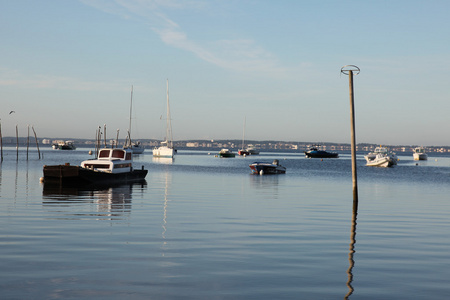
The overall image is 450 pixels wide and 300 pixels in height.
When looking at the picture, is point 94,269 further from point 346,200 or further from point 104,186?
point 104,186

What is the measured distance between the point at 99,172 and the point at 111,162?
2.91 meters

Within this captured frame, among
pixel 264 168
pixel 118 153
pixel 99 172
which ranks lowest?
pixel 264 168

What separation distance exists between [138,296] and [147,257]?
4.82 meters

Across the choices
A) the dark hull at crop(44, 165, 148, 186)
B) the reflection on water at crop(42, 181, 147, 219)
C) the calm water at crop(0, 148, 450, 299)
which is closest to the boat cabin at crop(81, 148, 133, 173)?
the dark hull at crop(44, 165, 148, 186)

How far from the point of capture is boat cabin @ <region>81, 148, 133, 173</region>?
5538 cm

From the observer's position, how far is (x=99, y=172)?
53031 mm

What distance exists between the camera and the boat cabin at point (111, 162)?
55.4 metres

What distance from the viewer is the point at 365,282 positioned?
13.5m

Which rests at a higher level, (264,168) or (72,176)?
(72,176)

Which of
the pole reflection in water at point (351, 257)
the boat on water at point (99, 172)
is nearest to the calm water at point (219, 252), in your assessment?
the pole reflection in water at point (351, 257)

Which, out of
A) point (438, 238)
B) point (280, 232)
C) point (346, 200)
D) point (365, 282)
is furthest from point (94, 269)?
point (346, 200)

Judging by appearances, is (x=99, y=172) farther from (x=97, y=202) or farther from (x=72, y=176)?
(x=97, y=202)

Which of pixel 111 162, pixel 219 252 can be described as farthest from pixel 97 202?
pixel 219 252

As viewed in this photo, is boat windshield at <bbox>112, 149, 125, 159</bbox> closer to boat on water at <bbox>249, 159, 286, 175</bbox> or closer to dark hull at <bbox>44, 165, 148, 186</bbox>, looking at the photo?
dark hull at <bbox>44, 165, 148, 186</bbox>
